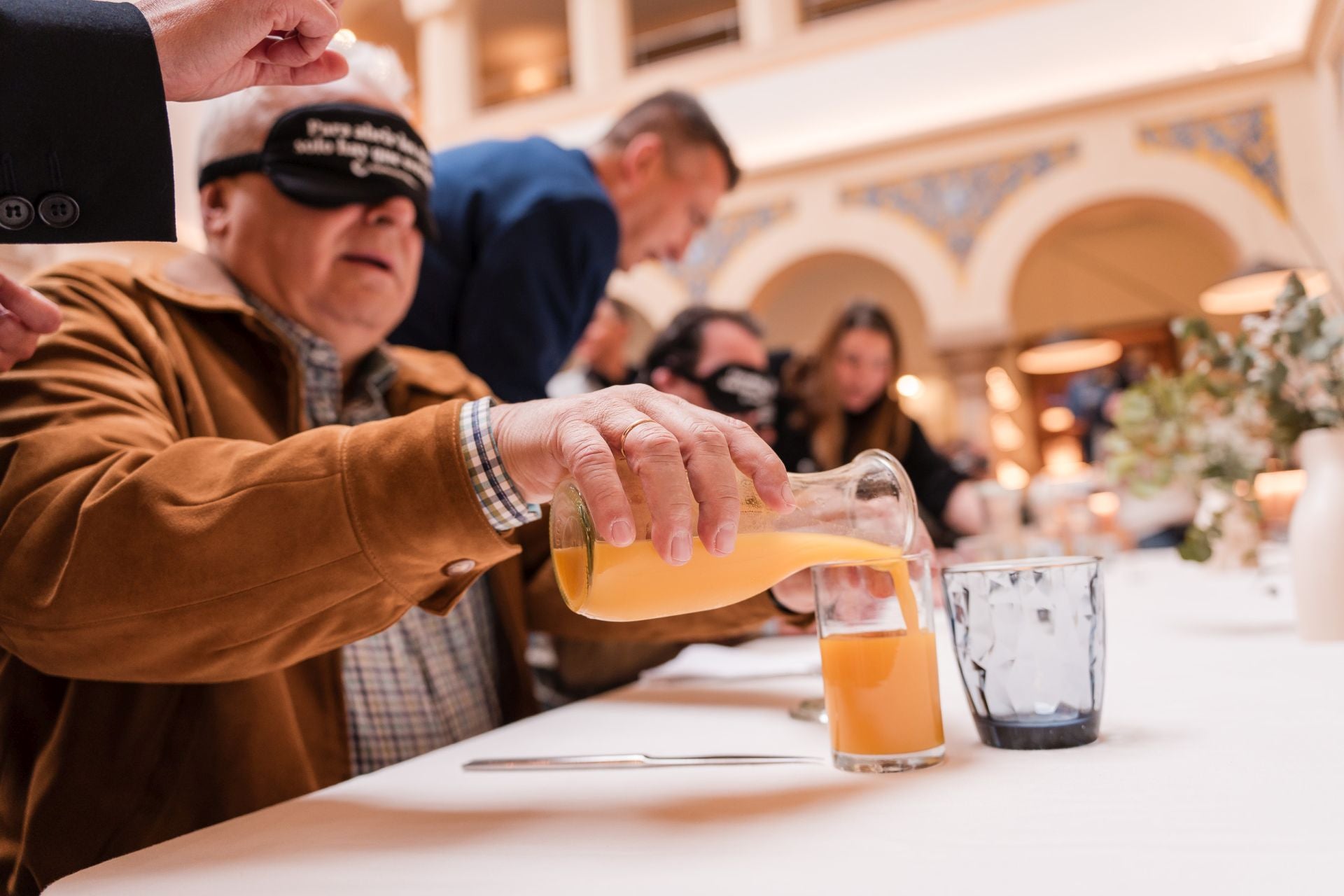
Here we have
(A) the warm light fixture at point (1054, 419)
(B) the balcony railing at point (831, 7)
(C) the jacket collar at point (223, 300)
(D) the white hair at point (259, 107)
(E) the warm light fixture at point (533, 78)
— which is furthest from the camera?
(E) the warm light fixture at point (533, 78)

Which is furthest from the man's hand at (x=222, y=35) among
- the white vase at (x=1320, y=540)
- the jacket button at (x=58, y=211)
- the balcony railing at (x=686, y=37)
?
the balcony railing at (x=686, y=37)

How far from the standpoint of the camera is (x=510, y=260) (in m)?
1.98

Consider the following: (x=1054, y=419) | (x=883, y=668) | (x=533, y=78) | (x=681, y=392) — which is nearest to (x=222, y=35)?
(x=883, y=668)

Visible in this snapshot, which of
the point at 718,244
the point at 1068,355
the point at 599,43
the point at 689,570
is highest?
the point at 599,43

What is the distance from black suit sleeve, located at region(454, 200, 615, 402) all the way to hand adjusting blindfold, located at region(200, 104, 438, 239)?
66 centimetres

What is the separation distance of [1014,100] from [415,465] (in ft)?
22.3

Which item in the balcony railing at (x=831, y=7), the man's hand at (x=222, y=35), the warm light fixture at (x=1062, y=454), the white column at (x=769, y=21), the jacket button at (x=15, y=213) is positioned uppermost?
the balcony railing at (x=831, y=7)

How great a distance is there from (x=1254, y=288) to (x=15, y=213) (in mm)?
6032

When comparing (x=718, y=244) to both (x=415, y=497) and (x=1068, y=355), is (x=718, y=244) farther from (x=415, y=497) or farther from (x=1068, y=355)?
(x=415, y=497)

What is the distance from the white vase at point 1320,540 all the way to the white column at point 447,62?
809cm

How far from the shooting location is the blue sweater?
198cm

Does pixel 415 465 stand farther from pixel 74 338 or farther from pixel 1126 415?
pixel 1126 415

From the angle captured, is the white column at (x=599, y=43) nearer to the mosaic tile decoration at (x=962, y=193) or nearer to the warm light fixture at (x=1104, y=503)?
the mosaic tile decoration at (x=962, y=193)

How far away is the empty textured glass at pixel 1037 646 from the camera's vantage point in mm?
754
